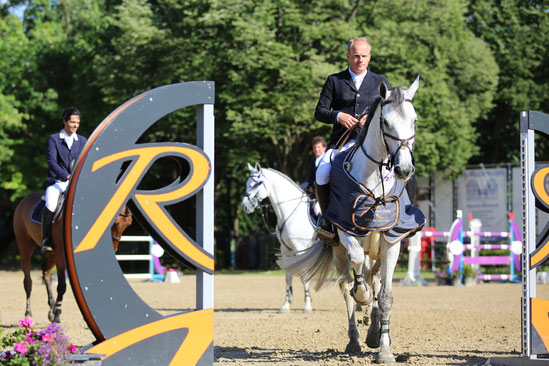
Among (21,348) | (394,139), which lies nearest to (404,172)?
(394,139)

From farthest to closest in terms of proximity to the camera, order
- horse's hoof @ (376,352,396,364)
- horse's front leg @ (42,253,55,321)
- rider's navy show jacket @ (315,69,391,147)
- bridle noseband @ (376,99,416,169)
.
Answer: horse's front leg @ (42,253,55,321), rider's navy show jacket @ (315,69,391,147), horse's hoof @ (376,352,396,364), bridle noseband @ (376,99,416,169)

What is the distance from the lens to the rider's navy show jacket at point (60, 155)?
29.8 ft

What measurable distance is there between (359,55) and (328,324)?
184 inches

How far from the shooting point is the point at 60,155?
9.13 metres

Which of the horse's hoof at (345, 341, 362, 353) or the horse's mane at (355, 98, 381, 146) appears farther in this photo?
the horse's hoof at (345, 341, 362, 353)

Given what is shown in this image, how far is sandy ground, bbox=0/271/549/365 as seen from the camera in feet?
23.3

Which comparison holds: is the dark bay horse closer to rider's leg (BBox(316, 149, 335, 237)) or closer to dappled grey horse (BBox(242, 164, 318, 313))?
rider's leg (BBox(316, 149, 335, 237))

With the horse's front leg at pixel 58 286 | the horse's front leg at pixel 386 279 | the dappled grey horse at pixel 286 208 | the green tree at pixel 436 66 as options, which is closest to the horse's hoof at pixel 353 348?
the horse's front leg at pixel 386 279

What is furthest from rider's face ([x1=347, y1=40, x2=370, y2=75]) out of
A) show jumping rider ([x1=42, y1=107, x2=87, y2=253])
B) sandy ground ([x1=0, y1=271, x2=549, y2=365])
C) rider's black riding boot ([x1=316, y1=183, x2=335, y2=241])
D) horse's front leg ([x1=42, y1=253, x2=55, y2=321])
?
horse's front leg ([x1=42, y1=253, x2=55, y2=321])

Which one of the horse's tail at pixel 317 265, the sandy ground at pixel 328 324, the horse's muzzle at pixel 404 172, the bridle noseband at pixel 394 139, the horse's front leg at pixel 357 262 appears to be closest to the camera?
the horse's muzzle at pixel 404 172

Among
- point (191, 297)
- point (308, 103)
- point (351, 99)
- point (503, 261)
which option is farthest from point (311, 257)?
point (308, 103)

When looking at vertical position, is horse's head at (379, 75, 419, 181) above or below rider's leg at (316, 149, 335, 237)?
above

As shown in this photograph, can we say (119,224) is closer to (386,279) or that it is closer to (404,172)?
(386,279)

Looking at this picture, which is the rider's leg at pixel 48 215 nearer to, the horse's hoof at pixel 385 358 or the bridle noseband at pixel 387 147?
the bridle noseband at pixel 387 147
